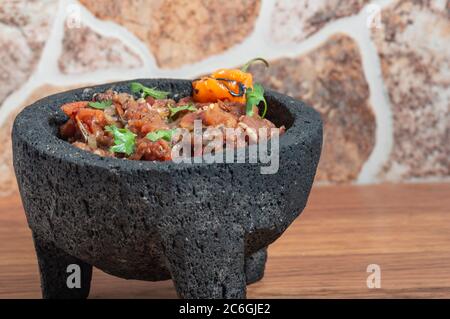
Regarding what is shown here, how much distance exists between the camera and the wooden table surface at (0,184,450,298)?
1610 millimetres

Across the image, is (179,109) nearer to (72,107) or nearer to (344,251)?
(72,107)

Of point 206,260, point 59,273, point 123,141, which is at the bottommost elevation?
point 59,273

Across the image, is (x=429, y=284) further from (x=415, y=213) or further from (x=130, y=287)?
(x=130, y=287)

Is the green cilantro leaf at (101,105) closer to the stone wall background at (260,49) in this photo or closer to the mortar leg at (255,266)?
the mortar leg at (255,266)

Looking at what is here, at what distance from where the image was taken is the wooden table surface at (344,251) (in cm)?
161

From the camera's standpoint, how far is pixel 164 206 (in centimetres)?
122

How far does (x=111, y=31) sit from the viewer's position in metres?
2.10

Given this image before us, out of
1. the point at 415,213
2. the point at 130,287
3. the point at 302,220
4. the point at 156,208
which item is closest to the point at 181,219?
the point at 156,208

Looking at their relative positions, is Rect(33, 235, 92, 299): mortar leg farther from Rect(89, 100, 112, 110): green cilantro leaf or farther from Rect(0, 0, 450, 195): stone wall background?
Rect(0, 0, 450, 195): stone wall background

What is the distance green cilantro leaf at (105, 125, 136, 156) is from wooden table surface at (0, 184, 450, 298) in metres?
0.39

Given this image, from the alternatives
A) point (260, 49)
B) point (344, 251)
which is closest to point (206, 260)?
point (344, 251)

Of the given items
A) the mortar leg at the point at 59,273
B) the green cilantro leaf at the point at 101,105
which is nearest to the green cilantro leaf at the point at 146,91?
the green cilantro leaf at the point at 101,105

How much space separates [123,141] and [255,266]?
0.46 metres

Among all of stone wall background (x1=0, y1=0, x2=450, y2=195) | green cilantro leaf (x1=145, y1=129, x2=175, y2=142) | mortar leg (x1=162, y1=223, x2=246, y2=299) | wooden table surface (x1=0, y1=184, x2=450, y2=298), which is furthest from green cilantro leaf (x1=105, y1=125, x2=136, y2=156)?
stone wall background (x1=0, y1=0, x2=450, y2=195)
